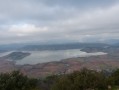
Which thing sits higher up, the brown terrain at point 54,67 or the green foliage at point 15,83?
the green foliage at point 15,83

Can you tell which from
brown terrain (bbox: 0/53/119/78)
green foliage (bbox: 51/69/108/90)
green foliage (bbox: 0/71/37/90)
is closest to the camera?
green foliage (bbox: 51/69/108/90)

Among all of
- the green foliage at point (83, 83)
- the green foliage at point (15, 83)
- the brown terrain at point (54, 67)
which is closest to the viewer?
the green foliage at point (83, 83)

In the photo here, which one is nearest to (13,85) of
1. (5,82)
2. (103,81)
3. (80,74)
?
(5,82)

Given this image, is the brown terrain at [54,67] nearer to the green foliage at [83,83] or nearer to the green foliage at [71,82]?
the green foliage at [71,82]

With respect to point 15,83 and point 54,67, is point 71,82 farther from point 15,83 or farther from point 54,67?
point 54,67

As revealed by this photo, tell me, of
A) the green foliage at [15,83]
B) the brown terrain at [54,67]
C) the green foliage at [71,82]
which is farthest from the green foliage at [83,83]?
the brown terrain at [54,67]

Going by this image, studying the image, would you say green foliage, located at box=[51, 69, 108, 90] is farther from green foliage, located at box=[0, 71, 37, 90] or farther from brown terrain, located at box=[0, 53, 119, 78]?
brown terrain, located at box=[0, 53, 119, 78]

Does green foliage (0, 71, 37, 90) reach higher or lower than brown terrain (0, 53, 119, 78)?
higher

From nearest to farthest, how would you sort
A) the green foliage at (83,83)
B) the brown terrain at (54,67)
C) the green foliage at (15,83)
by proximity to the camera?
the green foliage at (83,83) → the green foliage at (15,83) → the brown terrain at (54,67)

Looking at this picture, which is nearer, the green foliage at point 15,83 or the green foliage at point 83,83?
the green foliage at point 83,83

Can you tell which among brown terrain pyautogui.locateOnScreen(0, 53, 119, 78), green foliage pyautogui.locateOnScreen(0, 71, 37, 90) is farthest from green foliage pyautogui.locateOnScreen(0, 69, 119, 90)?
brown terrain pyautogui.locateOnScreen(0, 53, 119, 78)

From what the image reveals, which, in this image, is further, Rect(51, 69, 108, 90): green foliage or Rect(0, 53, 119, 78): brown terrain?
Rect(0, 53, 119, 78): brown terrain
